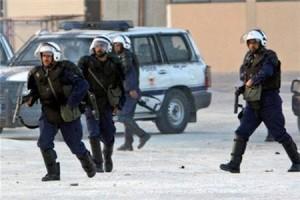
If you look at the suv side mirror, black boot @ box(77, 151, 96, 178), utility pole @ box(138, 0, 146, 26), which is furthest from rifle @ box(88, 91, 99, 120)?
utility pole @ box(138, 0, 146, 26)

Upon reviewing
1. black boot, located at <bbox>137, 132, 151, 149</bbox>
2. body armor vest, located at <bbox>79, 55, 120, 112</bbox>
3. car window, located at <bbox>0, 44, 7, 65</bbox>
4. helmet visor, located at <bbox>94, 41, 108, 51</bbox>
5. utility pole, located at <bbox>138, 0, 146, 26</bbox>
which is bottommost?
black boot, located at <bbox>137, 132, 151, 149</bbox>

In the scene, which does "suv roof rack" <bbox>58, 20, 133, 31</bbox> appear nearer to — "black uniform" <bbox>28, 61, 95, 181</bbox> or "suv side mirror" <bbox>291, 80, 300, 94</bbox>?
"suv side mirror" <bbox>291, 80, 300, 94</bbox>

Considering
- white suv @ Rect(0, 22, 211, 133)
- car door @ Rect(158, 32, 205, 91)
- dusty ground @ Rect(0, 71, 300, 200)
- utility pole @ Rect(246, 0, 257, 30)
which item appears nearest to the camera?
dusty ground @ Rect(0, 71, 300, 200)

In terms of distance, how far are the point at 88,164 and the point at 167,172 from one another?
3.98 ft

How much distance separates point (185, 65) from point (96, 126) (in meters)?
7.11

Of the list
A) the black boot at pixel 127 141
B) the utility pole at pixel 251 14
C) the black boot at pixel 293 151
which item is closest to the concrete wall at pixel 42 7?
the utility pole at pixel 251 14

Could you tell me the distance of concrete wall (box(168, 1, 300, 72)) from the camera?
117ft

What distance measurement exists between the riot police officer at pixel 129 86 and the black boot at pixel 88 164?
254 cm

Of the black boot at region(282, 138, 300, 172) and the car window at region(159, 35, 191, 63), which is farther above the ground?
the car window at region(159, 35, 191, 63)

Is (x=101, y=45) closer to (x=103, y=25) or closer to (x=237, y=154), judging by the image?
(x=237, y=154)

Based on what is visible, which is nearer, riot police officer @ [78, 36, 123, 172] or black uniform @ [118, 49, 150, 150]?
riot police officer @ [78, 36, 123, 172]

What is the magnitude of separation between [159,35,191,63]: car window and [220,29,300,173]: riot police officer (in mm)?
7090

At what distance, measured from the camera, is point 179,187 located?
454 inches

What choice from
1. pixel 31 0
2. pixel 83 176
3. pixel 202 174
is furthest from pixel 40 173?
pixel 31 0
